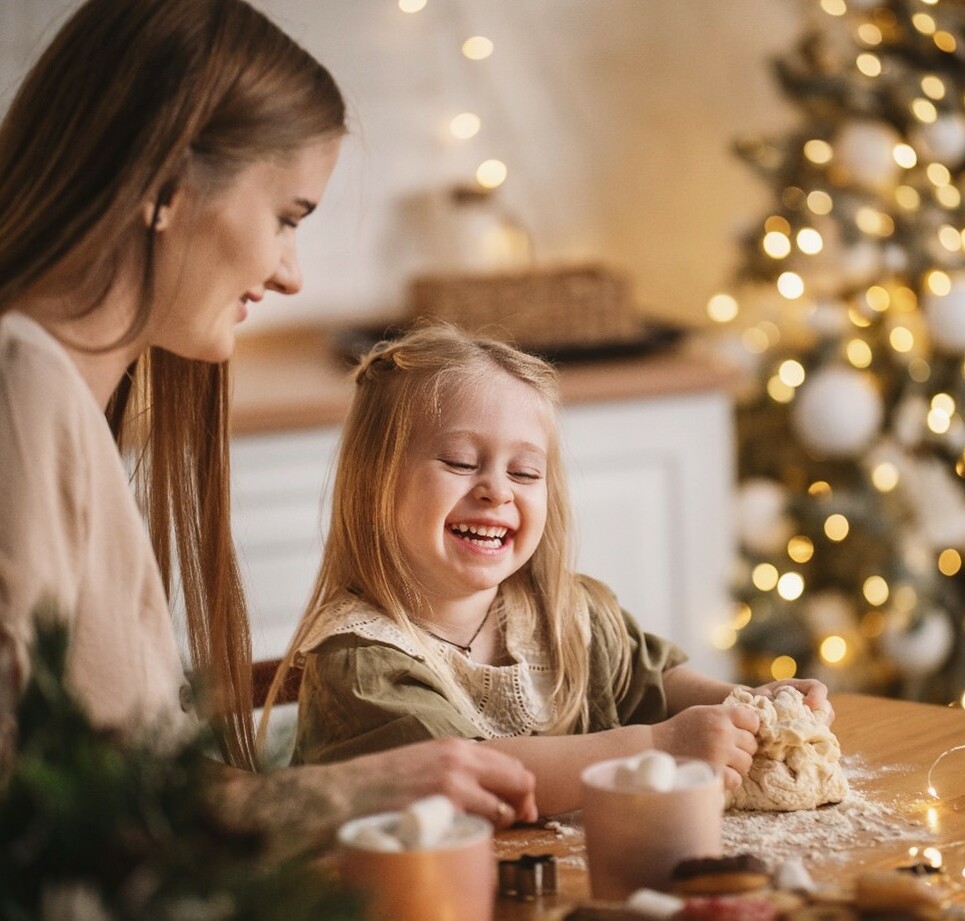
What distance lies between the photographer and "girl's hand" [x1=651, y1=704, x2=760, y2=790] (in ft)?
3.92

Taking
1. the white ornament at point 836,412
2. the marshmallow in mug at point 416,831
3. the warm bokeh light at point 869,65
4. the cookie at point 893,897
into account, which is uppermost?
the warm bokeh light at point 869,65

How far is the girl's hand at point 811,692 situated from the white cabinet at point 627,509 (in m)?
1.46

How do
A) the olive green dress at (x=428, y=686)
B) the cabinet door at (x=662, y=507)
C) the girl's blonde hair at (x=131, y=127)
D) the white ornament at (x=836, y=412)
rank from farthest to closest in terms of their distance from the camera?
the white ornament at (x=836, y=412), the cabinet door at (x=662, y=507), the olive green dress at (x=428, y=686), the girl's blonde hair at (x=131, y=127)

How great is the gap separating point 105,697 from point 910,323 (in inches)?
108

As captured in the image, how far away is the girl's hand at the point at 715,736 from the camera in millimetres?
1196

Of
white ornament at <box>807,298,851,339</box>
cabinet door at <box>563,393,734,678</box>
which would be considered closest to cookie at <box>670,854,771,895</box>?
cabinet door at <box>563,393,734,678</box>

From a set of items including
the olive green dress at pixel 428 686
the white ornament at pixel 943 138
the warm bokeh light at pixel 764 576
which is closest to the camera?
the olive green dress at pixel 428 686

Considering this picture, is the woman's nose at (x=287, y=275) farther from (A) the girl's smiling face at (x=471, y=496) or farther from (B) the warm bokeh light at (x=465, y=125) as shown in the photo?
(B) the warm bokeh light at (x=465, y=125)

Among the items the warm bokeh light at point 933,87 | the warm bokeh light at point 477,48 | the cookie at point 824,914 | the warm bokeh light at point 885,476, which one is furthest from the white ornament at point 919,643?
the cookie at point 824,914

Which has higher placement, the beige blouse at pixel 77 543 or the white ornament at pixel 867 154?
the white ornament at pixel 867 154

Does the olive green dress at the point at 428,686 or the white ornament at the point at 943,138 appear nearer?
the olive green dress at the point at 428,686

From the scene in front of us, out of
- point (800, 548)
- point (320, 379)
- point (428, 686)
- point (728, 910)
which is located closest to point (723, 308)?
point (800, 548)

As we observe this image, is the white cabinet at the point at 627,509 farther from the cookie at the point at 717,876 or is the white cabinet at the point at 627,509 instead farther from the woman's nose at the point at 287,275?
the cookie at the point at 717,876

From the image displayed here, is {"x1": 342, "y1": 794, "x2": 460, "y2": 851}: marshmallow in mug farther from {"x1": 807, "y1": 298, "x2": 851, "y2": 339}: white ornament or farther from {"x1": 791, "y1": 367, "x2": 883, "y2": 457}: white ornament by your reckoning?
{"x1": 807, "y1": 298, "x2": 851, "y2": 339}: white ornament
